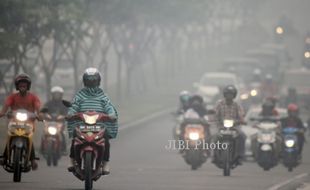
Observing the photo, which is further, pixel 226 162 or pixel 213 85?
pixel 213 85

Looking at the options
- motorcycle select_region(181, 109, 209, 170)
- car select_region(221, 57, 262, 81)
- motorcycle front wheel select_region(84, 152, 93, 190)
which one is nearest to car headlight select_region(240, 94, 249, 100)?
car select_region(221, 57, 262, 81)

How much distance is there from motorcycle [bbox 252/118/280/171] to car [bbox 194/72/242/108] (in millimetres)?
21381

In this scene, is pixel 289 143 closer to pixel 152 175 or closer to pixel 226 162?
pixel 226 162

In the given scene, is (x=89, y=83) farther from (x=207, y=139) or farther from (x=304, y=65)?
(x=304, y=65)

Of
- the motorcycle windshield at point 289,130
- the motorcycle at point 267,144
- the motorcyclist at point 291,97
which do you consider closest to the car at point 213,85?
the motorcyclist at point 291,97

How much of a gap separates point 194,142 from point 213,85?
925 inches

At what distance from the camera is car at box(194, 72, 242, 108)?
1939 inches

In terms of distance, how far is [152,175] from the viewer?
A: 78.6ft

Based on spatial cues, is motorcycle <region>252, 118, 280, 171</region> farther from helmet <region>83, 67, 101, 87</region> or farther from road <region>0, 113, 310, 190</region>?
helmet <region>83, 67, 101, 87</region>

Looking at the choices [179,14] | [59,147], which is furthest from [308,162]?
[179,14]

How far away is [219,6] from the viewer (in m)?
86.1

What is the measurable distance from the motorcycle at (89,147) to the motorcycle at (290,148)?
1043 centimetres

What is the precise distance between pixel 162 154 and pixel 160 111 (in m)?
17.1

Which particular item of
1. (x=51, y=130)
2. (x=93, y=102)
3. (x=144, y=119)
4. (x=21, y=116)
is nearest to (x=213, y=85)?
(x=144, y=119)
